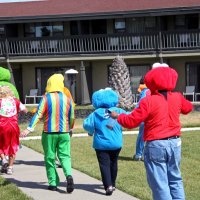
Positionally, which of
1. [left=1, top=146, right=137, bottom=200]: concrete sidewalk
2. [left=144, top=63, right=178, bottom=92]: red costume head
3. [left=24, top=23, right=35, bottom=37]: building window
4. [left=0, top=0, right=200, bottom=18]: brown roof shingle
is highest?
[left=0, top=0, right=200, bottom=18]: brown roof shingle

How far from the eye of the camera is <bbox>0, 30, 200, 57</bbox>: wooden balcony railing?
94.9ft

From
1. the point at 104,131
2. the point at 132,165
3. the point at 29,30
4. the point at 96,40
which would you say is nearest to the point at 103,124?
the point at 104,131

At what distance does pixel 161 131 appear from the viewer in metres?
5.78

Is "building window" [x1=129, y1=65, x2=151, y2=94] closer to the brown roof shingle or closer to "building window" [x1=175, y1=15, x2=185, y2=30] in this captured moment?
"building window" [x1=175, y1=15, x2=185, y2=30]

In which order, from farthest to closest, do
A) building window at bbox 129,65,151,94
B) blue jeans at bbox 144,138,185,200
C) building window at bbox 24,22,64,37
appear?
building window at bbox 24,22,64,37 < building window at bbox 129,65,151,94 < blue jeans at bbox 144,138,185,200

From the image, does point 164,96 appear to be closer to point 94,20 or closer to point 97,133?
point 97,133

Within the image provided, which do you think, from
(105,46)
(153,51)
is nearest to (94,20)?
(105,46)

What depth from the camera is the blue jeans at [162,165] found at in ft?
18.9

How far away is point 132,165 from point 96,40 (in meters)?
20.6

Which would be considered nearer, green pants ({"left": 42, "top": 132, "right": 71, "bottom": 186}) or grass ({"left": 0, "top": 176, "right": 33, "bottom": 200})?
grass ({"left": 0, "top": 176, "right": 33, "bottom": 200})

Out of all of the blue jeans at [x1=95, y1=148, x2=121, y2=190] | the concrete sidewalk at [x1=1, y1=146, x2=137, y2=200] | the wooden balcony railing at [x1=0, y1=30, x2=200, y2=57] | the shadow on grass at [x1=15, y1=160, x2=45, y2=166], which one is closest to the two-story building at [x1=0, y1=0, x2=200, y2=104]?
the wooden balcony railing at [x1=0, y1=30, x2=200, y2=57]

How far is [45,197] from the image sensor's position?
24.4 feet

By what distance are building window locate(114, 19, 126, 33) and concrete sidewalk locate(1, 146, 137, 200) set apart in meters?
21.5

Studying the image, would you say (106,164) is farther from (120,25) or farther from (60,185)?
(120,25)
